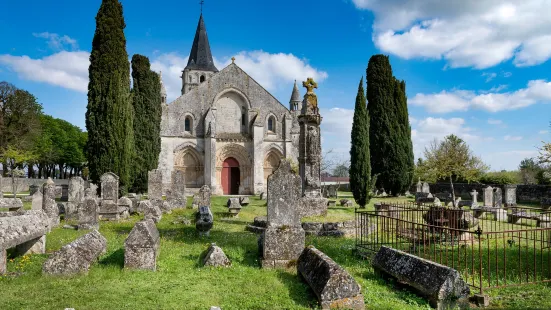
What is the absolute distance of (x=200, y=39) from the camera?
1794 inches

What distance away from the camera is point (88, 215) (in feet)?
42.8

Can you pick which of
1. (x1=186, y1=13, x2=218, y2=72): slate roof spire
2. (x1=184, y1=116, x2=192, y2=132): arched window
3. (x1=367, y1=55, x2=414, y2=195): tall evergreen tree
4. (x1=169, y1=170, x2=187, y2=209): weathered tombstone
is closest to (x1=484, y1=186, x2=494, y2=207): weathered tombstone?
(x1=367, y1=55, x2=414, y2=195): tall evergreen tree

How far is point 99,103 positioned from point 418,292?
20968 mm

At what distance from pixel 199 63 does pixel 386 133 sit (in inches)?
969

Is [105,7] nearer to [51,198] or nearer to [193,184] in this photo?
[51,198]

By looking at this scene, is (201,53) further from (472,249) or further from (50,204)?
(472,249)

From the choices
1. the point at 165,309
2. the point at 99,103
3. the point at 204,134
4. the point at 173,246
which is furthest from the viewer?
the point at 204,134

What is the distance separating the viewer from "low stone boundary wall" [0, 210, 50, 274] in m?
7.08

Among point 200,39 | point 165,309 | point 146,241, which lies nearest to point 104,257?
point 146,241

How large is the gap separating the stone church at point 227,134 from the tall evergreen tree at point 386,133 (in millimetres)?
7745

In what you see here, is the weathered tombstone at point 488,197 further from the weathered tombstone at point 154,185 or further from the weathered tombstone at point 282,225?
the weathered tombstone at point 154,185

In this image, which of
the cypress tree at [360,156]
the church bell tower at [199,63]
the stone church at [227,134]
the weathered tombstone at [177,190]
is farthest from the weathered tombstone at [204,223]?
the church bell tower at [199,63]

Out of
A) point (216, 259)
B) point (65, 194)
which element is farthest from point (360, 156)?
point (65, 194)

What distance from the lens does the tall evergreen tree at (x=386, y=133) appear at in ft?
97.6
